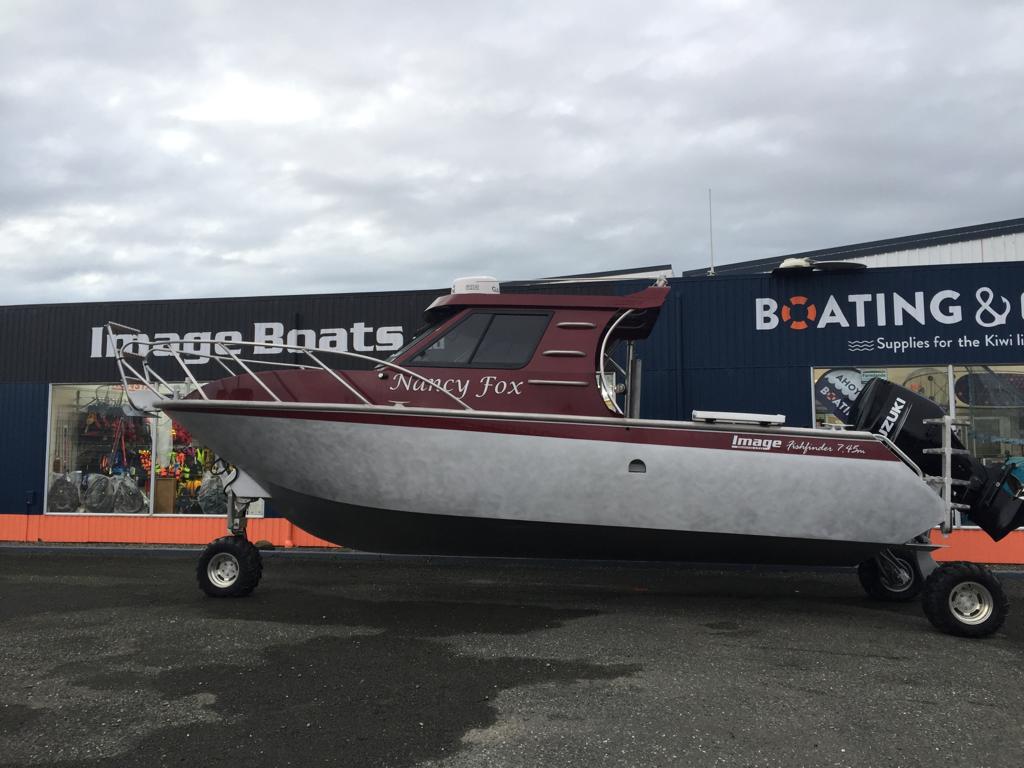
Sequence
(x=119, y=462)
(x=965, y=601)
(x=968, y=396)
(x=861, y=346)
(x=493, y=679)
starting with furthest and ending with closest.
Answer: (x=119, y=462) → (x=861, y=346) → (x=968, y=396) → (x=965, y=601) → (x=493, y=679)

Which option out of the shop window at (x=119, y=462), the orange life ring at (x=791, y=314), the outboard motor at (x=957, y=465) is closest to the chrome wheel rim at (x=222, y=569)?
the shop window at (x=119, y=462)

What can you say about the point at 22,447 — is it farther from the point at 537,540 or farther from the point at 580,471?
the point at 580,471

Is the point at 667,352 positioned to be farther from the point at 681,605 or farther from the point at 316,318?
the point at 316,318

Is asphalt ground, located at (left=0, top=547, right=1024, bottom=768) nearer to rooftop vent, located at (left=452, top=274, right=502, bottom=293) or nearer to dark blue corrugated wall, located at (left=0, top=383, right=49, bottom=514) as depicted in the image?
rooftop vent, located at (left=452, top=274, right=502, bottom=293)

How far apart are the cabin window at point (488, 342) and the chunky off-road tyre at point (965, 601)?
3673 millimetres

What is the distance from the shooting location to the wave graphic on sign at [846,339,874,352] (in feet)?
32.9

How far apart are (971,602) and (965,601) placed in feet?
0.15

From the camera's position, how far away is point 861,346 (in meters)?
10.0

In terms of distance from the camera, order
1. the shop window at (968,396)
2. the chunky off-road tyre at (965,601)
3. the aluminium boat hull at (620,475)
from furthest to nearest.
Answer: the shop window at (968,396)
the aluminium boat hull at (620,475)
the chunky off-road tyre at (965,601)

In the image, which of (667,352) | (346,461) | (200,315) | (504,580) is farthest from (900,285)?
(200,315)

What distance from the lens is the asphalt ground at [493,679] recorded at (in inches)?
133

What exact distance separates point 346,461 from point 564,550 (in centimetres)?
198

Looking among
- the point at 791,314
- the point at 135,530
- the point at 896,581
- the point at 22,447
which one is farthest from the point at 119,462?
the point at 896,581

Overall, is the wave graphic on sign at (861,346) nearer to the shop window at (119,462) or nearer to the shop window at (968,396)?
the shop window at (968,396)
